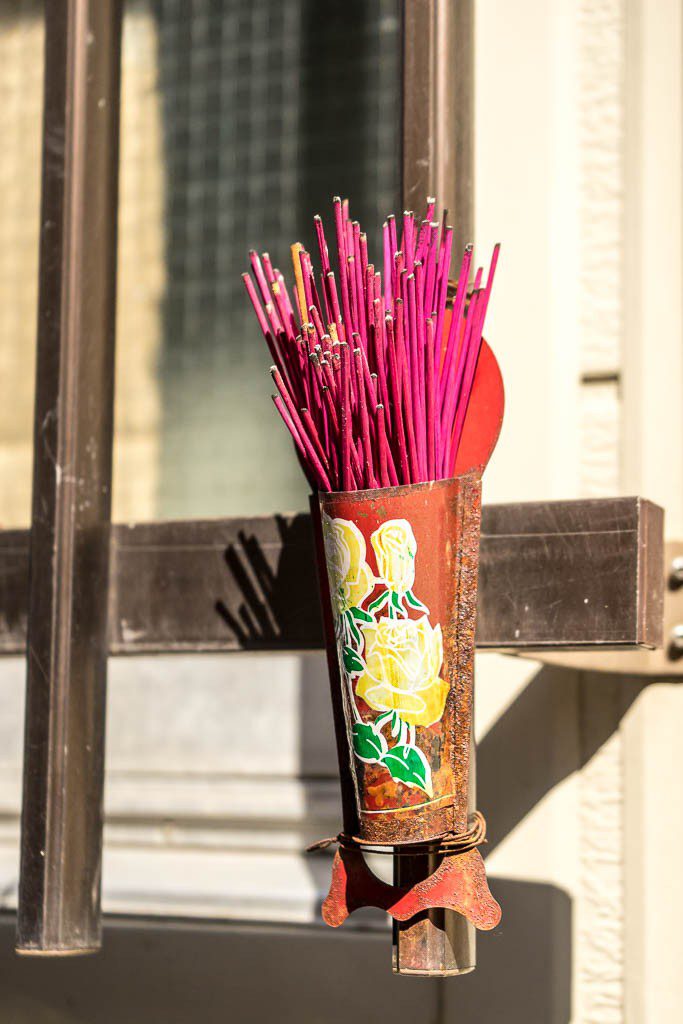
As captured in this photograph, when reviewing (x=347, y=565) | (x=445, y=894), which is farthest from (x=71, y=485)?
(x=445, y=894)

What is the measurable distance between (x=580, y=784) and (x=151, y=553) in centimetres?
46

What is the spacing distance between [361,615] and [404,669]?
43 millimetres

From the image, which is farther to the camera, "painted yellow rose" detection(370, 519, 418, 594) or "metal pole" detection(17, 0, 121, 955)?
"metal pole" detection(17, 0, 121, 955)

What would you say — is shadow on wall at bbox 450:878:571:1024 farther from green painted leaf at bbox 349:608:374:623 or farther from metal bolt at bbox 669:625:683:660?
green painted leaf at bbox 349:608:374:623

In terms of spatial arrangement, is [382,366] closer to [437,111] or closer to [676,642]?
[437,111]

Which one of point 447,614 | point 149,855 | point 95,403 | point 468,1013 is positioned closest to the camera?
point 447,614

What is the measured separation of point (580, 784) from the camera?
128cm

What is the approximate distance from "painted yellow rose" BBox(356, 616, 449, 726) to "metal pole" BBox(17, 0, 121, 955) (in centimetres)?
32

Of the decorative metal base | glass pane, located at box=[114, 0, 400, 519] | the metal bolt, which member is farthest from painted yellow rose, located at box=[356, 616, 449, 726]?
glass pane, located at box=[114, 0, 400, 519]

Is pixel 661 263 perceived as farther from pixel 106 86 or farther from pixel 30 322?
pixel 30 322

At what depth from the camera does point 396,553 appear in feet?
2.80

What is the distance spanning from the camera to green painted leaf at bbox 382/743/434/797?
2.79ft

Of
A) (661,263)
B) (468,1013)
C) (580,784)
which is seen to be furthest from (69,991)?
(661,263)

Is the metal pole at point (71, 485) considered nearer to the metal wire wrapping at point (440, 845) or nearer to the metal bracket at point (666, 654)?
the metal wire wrapping at point (440, 845)
